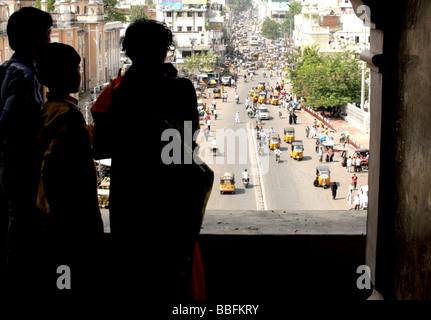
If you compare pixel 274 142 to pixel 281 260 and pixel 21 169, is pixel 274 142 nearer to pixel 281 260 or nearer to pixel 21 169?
pixel 281 260

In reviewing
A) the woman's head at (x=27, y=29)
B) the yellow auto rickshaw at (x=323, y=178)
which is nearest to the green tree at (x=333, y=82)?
the yellow auto rickshaw at (x=323, y=178)

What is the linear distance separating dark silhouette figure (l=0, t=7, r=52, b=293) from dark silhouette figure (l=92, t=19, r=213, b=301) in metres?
0.26

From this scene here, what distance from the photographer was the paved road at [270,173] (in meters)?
14.8

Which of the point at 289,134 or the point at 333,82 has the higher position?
the point at 333,82

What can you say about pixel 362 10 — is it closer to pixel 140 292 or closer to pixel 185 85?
pixel 185 85

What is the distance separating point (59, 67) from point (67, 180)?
0.32 m

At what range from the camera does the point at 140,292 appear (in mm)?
1693

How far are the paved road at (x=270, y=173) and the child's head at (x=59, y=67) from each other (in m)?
12.2

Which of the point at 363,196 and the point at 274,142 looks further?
the point at 274,142

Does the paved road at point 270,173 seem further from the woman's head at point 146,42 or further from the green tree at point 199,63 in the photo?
the woman's head at point 146,42

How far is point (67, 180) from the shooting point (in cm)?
182

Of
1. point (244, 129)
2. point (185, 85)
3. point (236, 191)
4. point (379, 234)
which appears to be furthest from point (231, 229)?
point (244, 129)

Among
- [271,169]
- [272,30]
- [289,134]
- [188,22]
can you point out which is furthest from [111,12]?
[272,30]

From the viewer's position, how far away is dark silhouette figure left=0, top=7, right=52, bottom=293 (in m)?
1.91
